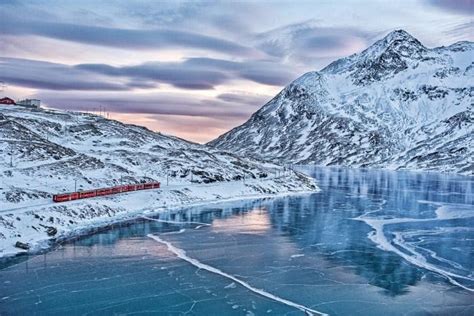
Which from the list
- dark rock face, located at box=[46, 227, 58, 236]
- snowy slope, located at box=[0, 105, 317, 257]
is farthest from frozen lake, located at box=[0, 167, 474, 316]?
snowy slope, located at box=[0, 105, 317, 257]

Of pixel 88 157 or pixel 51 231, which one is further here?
pixel 88 157

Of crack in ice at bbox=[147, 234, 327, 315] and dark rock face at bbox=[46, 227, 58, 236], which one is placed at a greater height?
dark rock face at bbox=[46, 227, 58, 236]

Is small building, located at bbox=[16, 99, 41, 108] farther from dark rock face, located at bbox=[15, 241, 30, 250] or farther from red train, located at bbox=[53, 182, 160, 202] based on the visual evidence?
dark rock face, located at bbox=[15, 241, 30, 250]

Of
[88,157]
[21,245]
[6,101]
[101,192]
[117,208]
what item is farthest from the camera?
[6,101]

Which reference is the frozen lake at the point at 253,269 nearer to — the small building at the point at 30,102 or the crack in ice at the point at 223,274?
the crack in ice at the point at 223,274

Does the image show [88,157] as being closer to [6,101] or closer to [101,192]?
[101,192]

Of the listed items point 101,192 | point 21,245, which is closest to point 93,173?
point 101,192

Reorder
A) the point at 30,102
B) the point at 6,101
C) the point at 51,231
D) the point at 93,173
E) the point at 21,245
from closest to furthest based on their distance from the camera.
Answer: the point at 21,245, the point at 51,231, the point at 93,173, the point at 6,101, the point at 30,102
